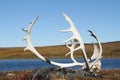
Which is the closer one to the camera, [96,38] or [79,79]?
[79,79]

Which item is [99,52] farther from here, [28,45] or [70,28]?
[28,45]

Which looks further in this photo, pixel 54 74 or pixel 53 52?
pixel 53 52

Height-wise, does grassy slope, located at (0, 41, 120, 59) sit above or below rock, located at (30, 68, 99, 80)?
above

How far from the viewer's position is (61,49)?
550 ft

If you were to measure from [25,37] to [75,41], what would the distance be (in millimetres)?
2900

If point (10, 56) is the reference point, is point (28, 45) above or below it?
below

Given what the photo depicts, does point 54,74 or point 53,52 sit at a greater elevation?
point 53,52

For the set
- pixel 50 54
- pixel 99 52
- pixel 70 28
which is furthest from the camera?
pixel 50 54

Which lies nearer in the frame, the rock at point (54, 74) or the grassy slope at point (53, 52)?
the rock at point (54, 74)

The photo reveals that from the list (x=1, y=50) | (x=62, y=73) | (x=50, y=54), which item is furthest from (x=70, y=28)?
(x=1, y=50)

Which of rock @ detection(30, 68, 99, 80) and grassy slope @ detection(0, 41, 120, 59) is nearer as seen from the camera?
rock @ detection(30, 68, 99, 80)

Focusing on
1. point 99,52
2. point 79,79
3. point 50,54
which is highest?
point 50,54

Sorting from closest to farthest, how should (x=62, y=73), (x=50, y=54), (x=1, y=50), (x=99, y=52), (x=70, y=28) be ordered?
(x=62, y=73) < (x=70, y=28) < (x=99, y=52) < (x=50, y=54) < (x=1, y=50)

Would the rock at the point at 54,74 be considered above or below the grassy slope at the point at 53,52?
below
